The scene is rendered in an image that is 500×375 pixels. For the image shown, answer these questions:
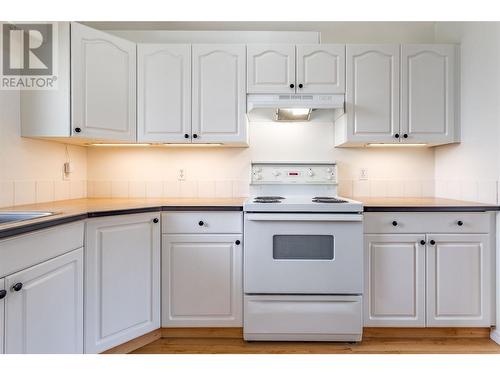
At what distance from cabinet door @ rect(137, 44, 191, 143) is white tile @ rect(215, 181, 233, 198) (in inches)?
20.4

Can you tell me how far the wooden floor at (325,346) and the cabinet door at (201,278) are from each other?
12 centimetres

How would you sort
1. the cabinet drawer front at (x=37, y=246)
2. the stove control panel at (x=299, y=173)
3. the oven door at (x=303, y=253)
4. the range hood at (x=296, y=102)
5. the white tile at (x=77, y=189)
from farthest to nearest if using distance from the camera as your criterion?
1. the stove control panel at (x=299, y=173)
2. the white tile at (x=77, y=189)
3. the range hood at (x=296, y=102)
4. the oven door at (x=303, y=253)
5. the cabinet drawer front at (x=37, y=246)

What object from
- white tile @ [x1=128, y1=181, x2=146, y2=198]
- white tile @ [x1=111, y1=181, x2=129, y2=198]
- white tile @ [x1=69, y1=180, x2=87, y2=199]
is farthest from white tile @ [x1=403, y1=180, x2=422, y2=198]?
white tile @ [x1=69, y1=180, x2=87, y2=199]

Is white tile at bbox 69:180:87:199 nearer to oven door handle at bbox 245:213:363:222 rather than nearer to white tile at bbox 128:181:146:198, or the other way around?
white tile at bbox 128:181:146:198

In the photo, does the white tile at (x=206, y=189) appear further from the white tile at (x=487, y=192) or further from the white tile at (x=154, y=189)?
the white tile at (x=487, y=192)

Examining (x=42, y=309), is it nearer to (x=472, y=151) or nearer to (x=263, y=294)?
(x=263, y=294)

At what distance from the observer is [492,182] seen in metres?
2.00

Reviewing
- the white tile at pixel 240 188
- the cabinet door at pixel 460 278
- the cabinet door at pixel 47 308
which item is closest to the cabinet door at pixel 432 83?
the cabinet door at pixel 460 278

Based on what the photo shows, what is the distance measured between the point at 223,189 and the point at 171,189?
16.5 inches

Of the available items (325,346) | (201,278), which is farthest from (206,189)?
(325,346)

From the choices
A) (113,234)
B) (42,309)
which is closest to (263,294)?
(113,234)

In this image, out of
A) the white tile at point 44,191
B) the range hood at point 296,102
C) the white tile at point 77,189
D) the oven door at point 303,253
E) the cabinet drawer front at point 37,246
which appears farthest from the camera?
the white tile at point 77,189

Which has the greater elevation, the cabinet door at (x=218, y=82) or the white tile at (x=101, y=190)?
the cabinet door at (x=218, y=82)

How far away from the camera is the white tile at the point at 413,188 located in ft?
8.41
